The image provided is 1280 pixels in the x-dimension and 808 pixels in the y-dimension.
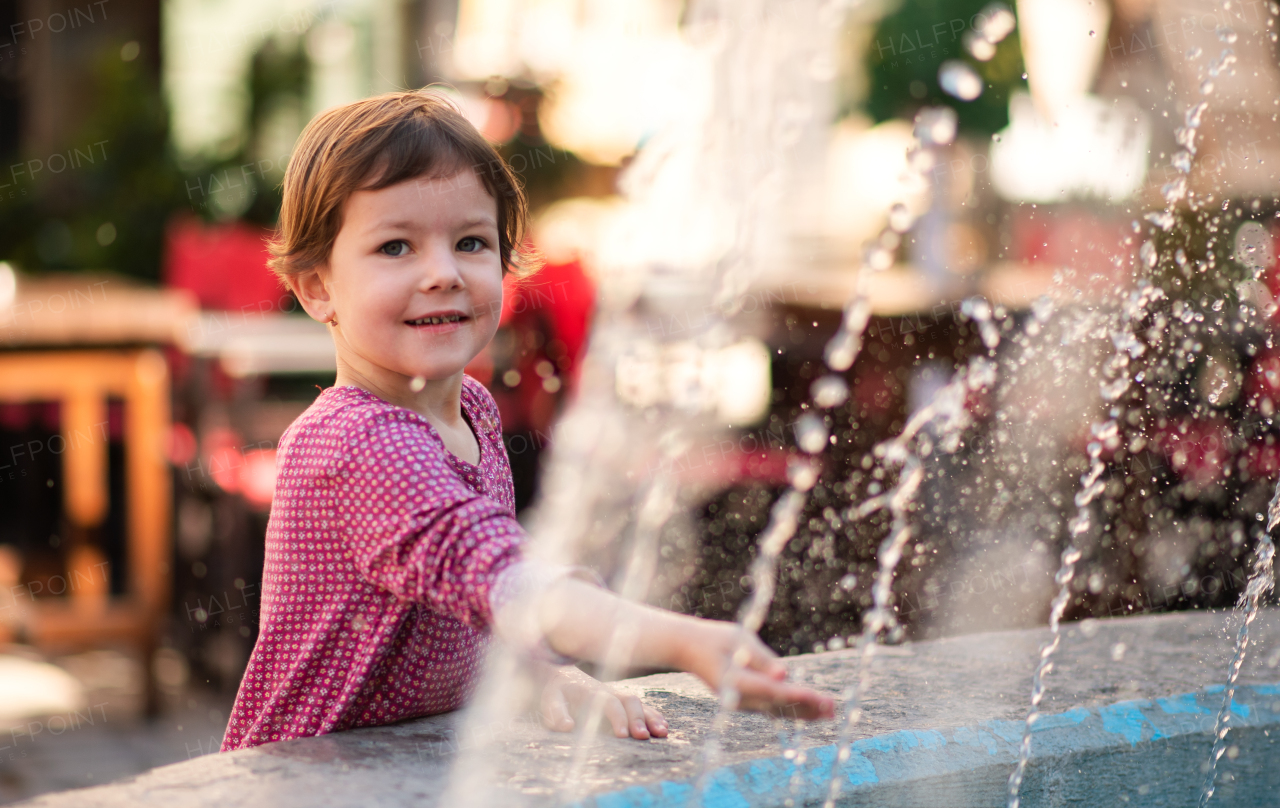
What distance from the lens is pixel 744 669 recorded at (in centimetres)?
105

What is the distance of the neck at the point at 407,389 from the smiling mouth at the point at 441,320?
7cm

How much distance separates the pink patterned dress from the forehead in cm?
20

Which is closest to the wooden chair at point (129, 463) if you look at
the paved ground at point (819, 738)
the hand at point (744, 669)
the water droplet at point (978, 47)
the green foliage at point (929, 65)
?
the paved ground at point (819, 738)

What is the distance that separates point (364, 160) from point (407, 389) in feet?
0.89

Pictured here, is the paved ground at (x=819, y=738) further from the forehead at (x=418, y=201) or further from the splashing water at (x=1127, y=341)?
the forehead at (x=418, y=201)

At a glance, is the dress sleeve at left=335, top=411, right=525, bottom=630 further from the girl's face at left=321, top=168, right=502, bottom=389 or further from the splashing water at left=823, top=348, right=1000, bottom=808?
the splashing water at left=823, top=348, right=1000, bottom=808

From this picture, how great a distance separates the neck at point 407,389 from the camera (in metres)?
1.49

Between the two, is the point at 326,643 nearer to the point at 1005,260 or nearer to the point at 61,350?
the point at 61,350

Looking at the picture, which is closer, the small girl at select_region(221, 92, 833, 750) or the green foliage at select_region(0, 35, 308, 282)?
the small girl at select_region(221, 92, 833, 750)

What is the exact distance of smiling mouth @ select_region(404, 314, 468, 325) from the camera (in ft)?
4.78

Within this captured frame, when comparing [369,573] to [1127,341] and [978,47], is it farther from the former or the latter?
[978,47]

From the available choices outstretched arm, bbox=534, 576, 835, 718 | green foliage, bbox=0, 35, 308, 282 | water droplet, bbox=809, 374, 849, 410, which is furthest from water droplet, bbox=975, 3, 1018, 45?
outstretched arm, bbox=534, 576, 835, 718

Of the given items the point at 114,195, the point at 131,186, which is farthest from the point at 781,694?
the point at 114,195

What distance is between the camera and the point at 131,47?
8.93 metres
